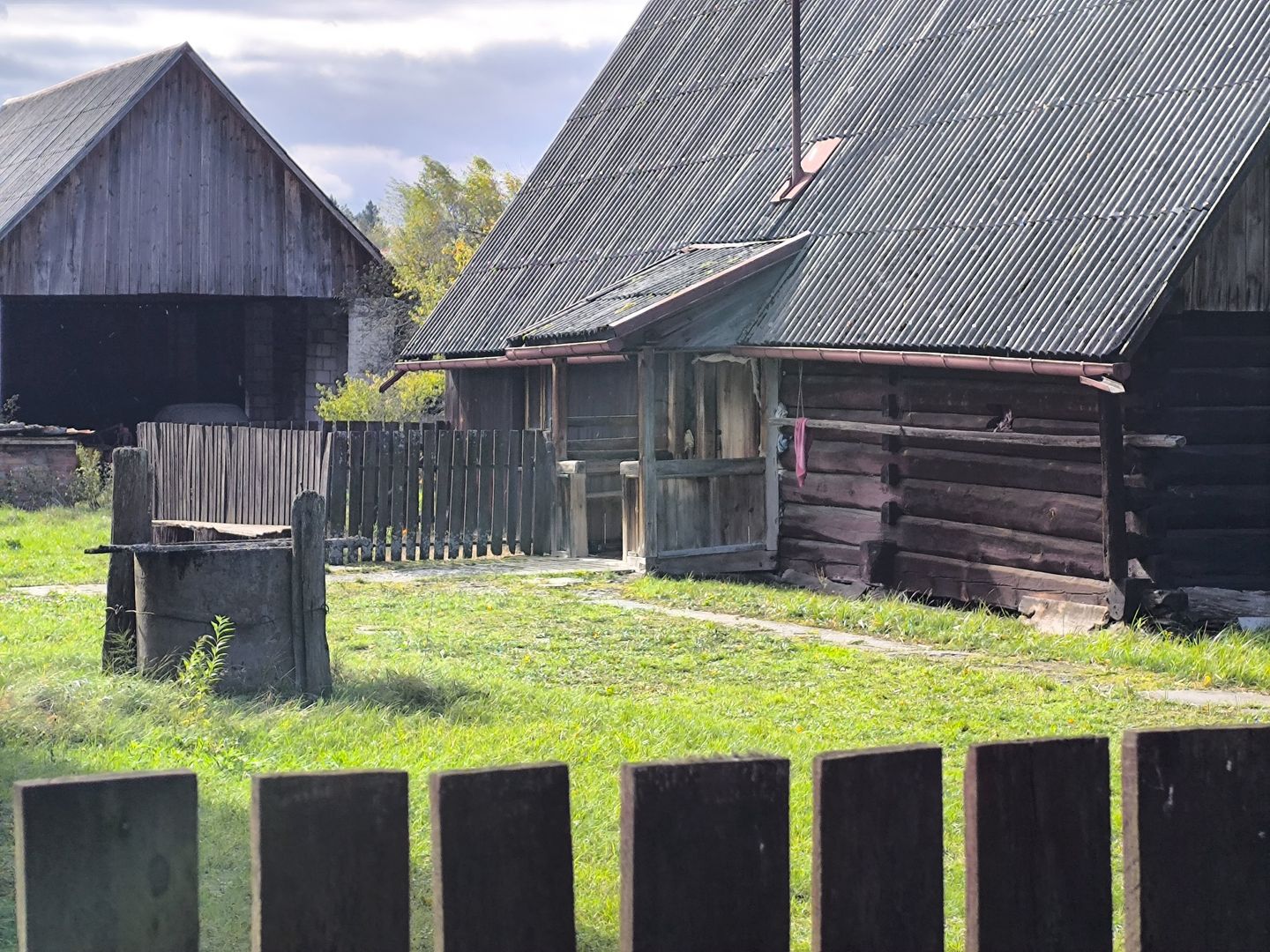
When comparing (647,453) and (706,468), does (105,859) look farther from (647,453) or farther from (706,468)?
(706,468)

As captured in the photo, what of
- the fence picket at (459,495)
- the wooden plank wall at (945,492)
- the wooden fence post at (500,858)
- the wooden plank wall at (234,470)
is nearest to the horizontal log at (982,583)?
the wooden plank wall at (945,492)

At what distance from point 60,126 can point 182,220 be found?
4.15 m

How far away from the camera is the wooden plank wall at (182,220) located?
2556 centimetres

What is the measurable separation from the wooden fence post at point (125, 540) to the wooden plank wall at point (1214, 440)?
308 inches

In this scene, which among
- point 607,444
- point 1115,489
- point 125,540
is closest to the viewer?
point 125,540

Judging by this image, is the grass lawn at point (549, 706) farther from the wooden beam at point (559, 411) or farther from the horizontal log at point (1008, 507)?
the wooden beam at point (559, 411)

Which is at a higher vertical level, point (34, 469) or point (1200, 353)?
point (1200, 353)

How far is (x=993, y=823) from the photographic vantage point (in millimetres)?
2383

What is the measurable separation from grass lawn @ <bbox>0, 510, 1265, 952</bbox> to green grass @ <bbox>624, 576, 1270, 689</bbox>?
0.06 metres

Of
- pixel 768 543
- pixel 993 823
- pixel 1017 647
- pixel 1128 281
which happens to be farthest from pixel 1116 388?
pixel 993 823

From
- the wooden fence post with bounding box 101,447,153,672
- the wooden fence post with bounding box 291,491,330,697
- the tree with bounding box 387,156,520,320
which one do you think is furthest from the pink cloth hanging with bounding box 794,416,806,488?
the tree with bounding box 387,156,520,320

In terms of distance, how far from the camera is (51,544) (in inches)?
705

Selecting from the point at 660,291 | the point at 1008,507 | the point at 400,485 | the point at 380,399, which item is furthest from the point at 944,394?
the point at 380,399

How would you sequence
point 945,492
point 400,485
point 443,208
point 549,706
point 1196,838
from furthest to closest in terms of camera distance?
point 443,208 → point 400,485 → point 945,492 → point 549,706 → point 1196,838
